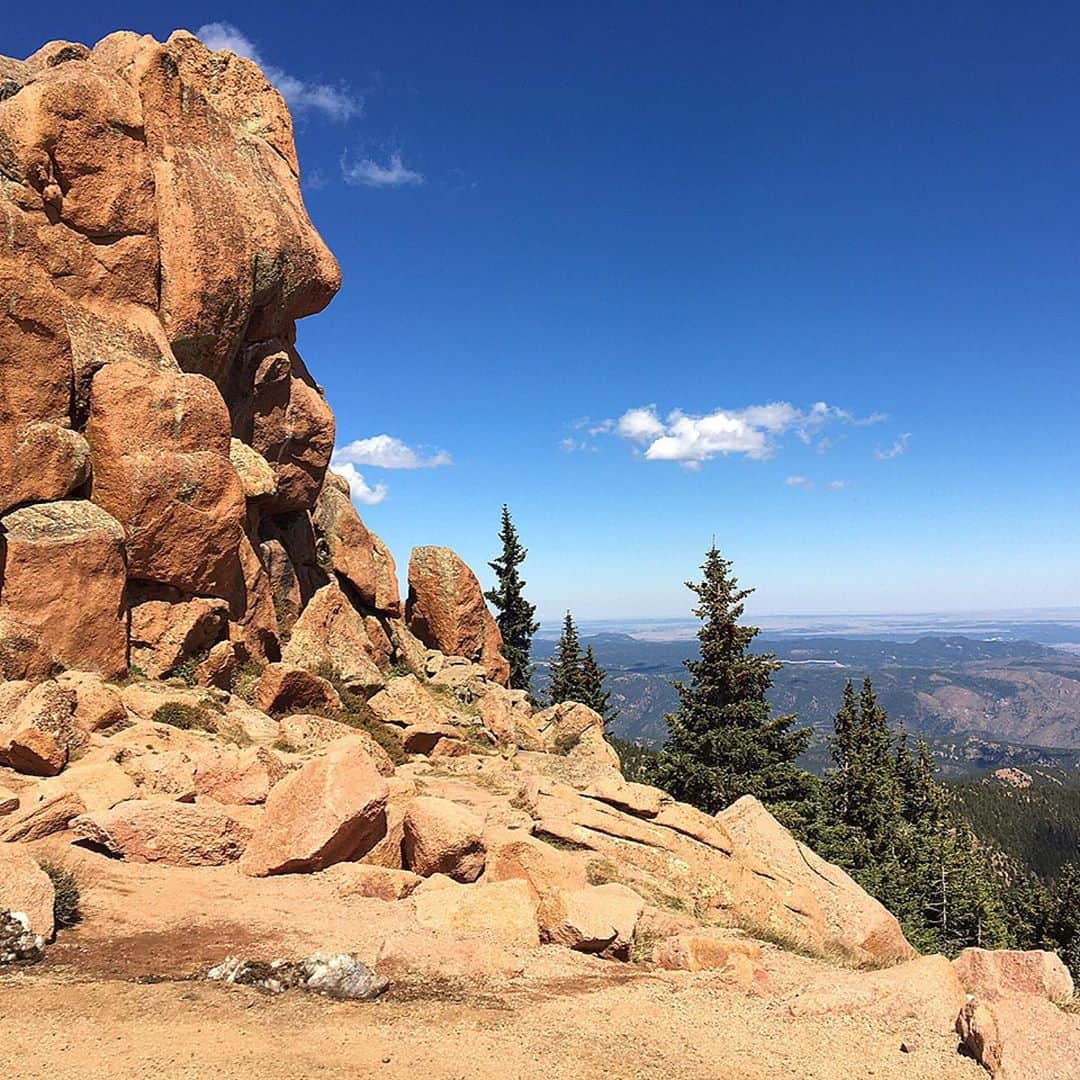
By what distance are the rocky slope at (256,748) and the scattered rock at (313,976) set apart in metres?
0.07

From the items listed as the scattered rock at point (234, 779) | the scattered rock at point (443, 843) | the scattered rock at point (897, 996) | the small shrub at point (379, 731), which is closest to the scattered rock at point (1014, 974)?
the scattered rock at point (897, 996)

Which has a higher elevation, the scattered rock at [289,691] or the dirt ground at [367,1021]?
the scattered rock at [289,691]

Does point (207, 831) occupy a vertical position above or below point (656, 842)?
above

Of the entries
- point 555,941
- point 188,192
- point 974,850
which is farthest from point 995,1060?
point 974,850

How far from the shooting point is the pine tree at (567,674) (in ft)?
199

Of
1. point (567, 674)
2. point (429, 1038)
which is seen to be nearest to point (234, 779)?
point (429, 1038)

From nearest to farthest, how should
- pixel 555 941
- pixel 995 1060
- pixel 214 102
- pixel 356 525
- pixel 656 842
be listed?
→ pixel 995 1060, pixel 555 941, pixel 656 842, pixel 214 102, pixel 356 525

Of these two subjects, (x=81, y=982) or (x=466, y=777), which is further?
(x=466, y=777)

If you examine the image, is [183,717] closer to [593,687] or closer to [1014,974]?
[1014,974]

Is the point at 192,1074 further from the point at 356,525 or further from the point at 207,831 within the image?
the point at 356,525

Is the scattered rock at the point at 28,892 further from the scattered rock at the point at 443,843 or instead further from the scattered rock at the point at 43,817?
the scattered rock at the point at 443,843

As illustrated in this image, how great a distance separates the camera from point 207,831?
13.2 metres

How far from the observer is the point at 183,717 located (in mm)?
20938

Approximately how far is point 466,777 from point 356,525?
70.6 ft
